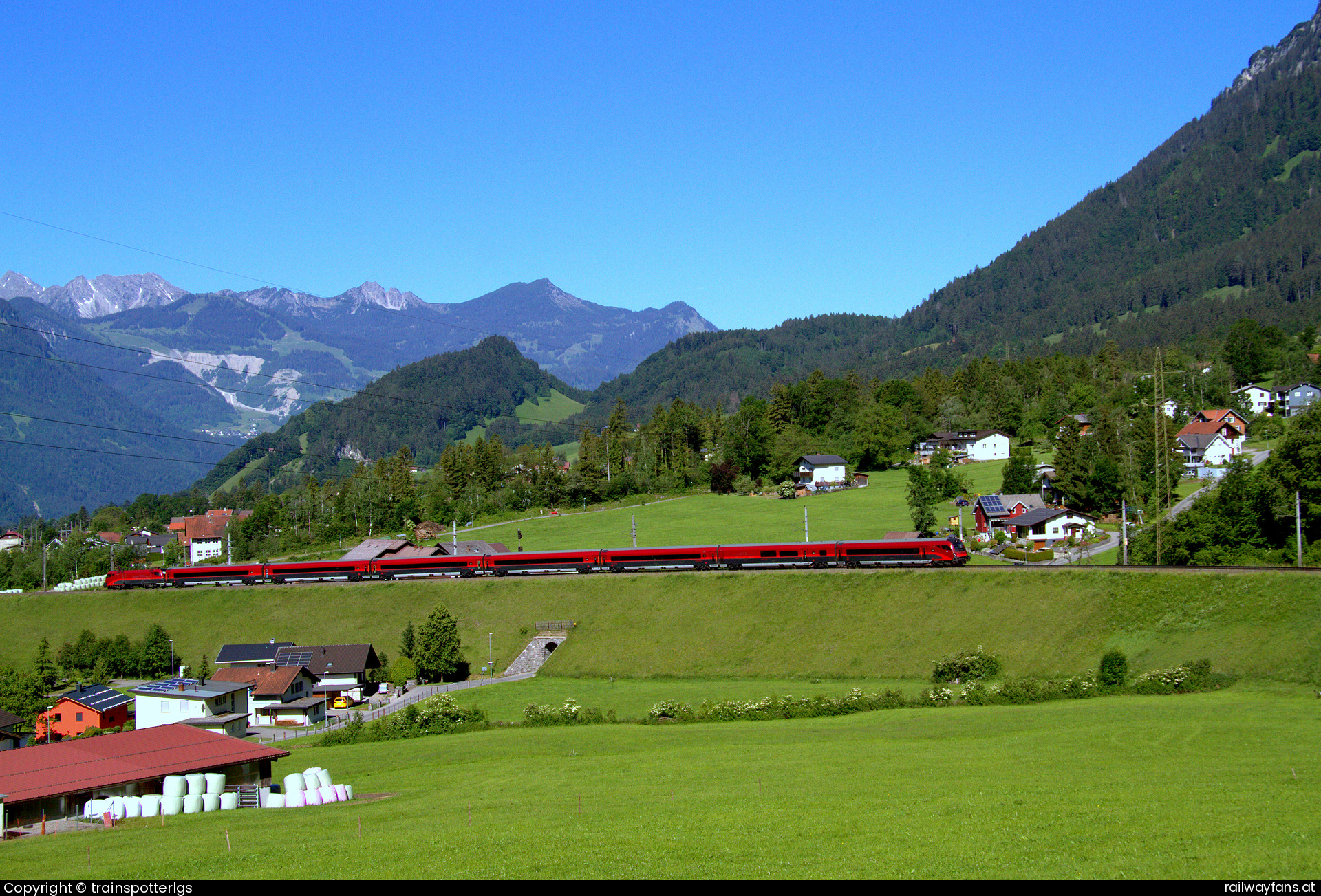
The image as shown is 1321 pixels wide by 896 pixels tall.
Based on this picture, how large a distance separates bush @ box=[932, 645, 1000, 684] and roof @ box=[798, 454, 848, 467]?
81422 millimetres

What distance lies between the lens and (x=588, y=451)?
13938cm

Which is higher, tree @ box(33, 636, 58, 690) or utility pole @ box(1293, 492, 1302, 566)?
utility pole @ box(1293, 492, 1302, 566)

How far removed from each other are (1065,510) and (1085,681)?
4575cm

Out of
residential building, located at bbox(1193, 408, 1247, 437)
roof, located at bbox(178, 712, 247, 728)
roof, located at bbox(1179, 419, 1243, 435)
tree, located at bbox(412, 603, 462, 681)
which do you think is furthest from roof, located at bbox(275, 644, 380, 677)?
residential building, located at bbox(1193, 408, 1247, 437)

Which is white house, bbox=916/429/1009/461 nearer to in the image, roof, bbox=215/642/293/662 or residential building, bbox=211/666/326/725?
roof, bbox=215/642/293/662

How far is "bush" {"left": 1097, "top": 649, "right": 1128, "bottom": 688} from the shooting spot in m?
43.0

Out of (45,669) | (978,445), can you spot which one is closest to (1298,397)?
(978,445)

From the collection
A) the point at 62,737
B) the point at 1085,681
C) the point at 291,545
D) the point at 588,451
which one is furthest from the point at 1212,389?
the point at 62,737

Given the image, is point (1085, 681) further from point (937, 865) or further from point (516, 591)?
point (516, 591)

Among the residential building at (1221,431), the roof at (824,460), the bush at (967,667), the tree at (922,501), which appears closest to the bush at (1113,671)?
the bush at (967,667)

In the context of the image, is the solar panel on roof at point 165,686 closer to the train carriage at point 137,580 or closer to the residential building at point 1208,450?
the train carriage at point 137,580

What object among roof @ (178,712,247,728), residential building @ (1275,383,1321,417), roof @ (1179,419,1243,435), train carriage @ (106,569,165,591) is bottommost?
roof @ (178,712,247,728)

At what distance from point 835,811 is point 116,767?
25410mm

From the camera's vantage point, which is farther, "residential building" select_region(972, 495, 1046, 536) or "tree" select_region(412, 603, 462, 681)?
"residential building" select_region(972, 495, 1046, 536)
